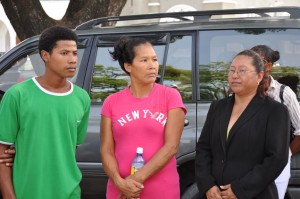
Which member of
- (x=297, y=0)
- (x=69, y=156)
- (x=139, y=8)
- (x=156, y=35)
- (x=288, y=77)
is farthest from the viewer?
(x=139, y=8)

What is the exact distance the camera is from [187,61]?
452 cm

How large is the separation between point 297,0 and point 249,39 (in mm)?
17585

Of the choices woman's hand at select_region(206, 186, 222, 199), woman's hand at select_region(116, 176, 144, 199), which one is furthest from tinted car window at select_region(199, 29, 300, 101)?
woman's hand at select_region(116, 176, 144, 199)

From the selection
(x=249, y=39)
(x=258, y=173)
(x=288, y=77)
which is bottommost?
(x=258, y=173)

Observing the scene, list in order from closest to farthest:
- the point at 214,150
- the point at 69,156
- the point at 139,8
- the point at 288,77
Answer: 1. the point at 69,156
2. the point at 214,150
3. the point at 288,77
4. the point at 139,8

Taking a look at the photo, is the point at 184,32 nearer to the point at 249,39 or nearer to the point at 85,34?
the point at 249,39

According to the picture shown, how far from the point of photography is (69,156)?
3.07 m

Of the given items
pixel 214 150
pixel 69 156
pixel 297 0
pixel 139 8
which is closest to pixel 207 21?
pixel 214 150

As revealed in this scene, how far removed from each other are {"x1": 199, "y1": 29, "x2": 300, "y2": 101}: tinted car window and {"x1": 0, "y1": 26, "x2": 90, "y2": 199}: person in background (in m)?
1.60

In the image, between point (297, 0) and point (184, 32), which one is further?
point (297, 0)

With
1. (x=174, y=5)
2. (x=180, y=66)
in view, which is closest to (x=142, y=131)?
(x=180, y=66)

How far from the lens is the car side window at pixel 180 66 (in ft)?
14.8

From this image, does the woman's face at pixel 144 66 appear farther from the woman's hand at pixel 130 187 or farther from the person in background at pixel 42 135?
the woman's hand at pixel 130 187

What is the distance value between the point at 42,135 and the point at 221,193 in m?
1.07
